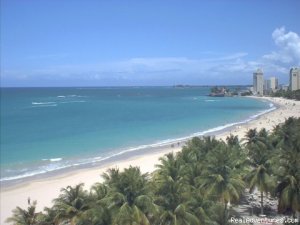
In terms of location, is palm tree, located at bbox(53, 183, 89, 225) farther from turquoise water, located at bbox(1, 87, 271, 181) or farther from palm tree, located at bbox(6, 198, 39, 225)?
turquoise water, located at bbox(1, 87, 271, 181)

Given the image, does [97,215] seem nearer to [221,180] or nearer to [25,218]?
[25,218]

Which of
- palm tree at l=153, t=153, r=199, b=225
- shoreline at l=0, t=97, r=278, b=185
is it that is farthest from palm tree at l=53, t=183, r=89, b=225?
shoreline at l=0, t=97, r=278, b=185

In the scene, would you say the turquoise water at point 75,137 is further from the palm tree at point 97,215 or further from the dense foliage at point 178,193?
the palm tree at point 97,215

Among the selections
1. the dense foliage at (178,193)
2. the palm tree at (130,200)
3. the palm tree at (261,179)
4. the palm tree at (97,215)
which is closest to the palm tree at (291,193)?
the dense foliage at (178,193)

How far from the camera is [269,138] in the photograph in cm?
3984

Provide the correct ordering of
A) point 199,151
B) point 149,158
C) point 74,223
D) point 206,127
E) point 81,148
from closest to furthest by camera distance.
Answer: point 74,223, point 199,151, point 149,158, point 81,148, point 206,127

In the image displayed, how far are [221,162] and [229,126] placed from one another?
2523 inches

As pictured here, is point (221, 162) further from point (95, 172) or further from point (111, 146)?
point (111, 146)

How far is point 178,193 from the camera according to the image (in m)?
21.7

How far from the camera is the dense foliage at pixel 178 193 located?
67.8 feet

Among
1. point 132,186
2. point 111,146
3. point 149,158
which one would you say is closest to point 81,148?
point 111,146

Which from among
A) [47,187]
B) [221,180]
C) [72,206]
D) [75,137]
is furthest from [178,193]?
[75,137]

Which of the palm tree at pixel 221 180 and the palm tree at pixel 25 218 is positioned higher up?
the palm tree at pixel 221 180

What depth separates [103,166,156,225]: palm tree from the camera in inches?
809
